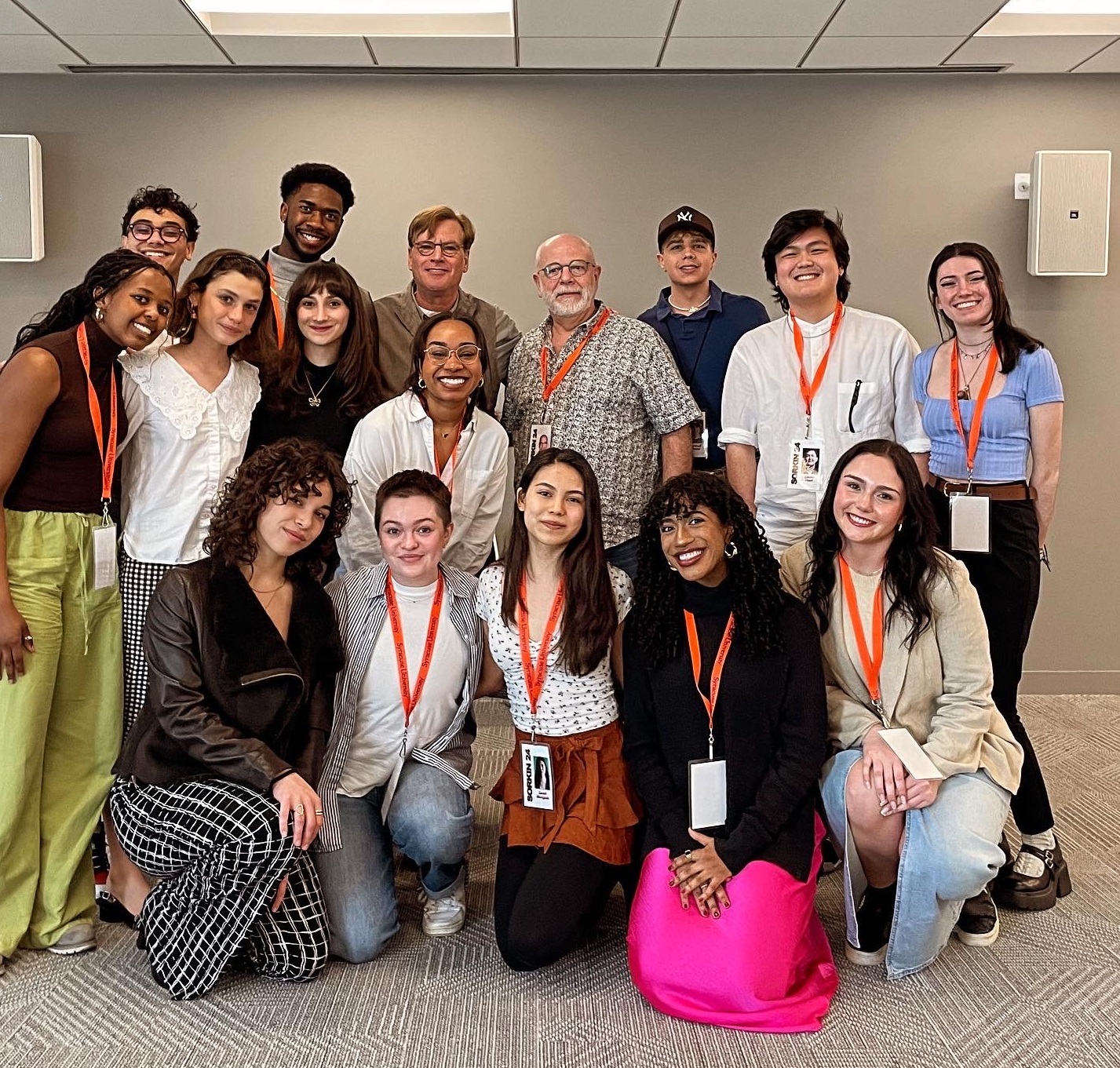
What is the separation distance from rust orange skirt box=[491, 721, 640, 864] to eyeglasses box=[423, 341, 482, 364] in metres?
1.13

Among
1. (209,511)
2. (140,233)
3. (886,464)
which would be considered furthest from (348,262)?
(886,464)

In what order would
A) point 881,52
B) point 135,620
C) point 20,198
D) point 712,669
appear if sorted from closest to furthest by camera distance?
point 712,669 → point 135,620 → point 881,52 → point 20,198

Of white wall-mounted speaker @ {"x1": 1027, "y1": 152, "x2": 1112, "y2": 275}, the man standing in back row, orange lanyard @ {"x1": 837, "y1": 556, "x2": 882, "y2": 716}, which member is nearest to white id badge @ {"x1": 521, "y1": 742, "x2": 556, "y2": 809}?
orange lanyard @ {"x1": 837, "y1": 556, "x2": 882, "y2": 716}

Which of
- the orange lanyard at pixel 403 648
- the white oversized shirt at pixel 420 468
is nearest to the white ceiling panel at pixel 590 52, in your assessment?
the white oversized shirt at pixel 420 468

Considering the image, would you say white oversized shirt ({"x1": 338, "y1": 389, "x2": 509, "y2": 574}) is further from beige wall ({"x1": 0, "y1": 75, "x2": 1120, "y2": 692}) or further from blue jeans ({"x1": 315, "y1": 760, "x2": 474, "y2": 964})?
beige wall ({"x1": 0, "y1": 75, "x2": 1120, "y2": 692})

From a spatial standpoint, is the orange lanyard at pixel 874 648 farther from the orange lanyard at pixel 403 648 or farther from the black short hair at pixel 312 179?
the black short hair at pixel 312 179

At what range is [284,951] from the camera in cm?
266

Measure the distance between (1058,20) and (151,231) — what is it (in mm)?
3942

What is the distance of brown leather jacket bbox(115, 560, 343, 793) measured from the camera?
2.62 m

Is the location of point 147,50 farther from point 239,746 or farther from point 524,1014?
point 524,1014

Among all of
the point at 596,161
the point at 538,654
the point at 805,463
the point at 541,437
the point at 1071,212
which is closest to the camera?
the point at 538,654

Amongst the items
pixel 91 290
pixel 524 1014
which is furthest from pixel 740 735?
pixel 91 290

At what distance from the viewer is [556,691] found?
2.84m

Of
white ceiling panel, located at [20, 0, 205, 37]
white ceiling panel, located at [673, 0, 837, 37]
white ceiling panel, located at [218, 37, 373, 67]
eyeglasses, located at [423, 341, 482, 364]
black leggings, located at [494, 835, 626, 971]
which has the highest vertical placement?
white ceiling panel, located at [20, 0, 205, 37]
